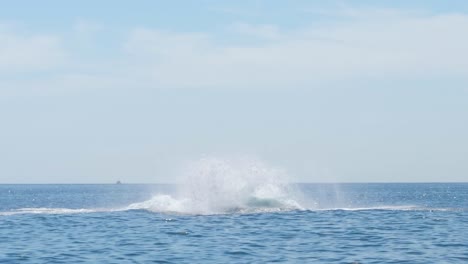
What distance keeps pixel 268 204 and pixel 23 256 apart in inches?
1329

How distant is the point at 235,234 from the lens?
43188 millimetres

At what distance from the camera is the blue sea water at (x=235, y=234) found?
3391cm

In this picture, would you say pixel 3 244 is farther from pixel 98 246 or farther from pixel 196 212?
pixel 196 212

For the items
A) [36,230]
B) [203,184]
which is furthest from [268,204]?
[36,230]

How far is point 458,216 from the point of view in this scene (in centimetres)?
5738

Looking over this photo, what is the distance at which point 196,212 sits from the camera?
205ft

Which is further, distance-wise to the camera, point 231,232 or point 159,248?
point 231,232

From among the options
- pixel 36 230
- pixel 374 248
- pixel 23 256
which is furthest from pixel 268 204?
pixel 23 256

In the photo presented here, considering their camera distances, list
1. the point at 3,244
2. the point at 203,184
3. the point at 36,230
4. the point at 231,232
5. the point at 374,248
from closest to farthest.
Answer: the point at 374,248, the point at 3,244, the point at 231,232, the point at 36,230, the point at 203,184

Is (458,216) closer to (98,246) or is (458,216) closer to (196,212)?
(196,212)

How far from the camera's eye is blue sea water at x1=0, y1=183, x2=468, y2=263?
33.9m

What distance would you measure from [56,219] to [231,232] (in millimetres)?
17945

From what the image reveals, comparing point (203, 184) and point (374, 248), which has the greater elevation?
point (203, 184)

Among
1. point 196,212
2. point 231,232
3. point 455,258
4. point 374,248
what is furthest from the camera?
point 196,212
